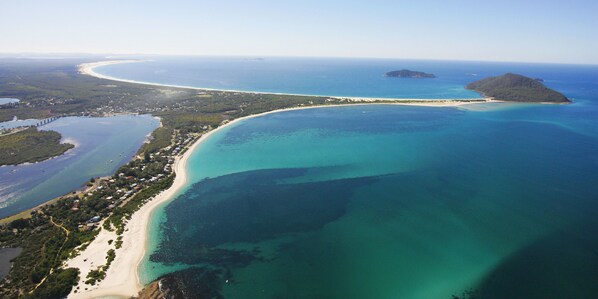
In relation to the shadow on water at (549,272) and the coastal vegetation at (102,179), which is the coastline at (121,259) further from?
the shadow on water at (549,272)

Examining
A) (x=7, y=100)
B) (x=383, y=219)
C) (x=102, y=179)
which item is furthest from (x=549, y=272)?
(x=7, y=100)

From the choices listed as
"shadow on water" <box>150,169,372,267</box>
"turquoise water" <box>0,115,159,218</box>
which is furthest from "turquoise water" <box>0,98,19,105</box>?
"shadow on water" <box>150,169,372,267</box>

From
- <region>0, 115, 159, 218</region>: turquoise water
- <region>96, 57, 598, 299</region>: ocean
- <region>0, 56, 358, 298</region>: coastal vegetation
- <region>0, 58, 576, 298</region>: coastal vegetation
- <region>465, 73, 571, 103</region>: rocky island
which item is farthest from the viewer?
<region>465, 73, 571, 103</region>: rocky island

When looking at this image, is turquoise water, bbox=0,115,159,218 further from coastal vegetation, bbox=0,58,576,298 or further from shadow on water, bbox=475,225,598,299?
shadow on water, bbox=475,225,598,299

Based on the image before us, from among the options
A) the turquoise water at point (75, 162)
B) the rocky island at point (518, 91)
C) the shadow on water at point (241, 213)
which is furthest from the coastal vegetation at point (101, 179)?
the rocky island at point (518, 91)

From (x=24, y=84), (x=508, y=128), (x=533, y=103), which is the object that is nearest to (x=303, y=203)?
(x=508, y=128)

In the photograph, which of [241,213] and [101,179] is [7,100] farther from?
[241,213]
